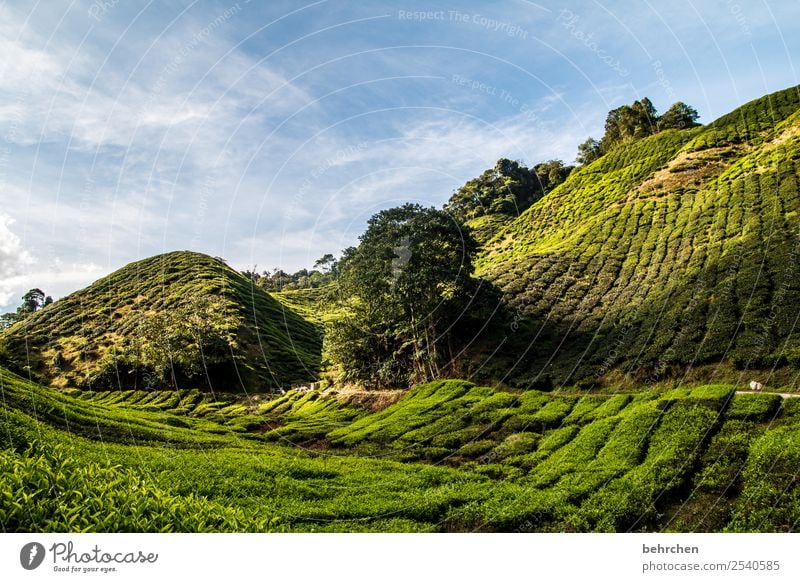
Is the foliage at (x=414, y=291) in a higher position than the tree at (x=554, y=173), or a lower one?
lower

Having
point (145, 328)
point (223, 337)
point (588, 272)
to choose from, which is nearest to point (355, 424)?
point (588, 272)

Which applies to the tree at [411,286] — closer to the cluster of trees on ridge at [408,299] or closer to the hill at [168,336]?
the cluster of trees on ridge at [408,299]

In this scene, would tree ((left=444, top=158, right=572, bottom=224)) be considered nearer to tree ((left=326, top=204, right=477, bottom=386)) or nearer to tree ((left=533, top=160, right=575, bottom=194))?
tree ((left=533, top=160, right=575, bottom=194))

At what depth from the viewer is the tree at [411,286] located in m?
39.1

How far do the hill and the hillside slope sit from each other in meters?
35.2

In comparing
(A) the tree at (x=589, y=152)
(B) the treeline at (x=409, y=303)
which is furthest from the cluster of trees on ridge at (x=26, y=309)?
(A) the tree at (x=589, y=152)

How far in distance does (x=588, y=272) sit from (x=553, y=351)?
16480 millimetres

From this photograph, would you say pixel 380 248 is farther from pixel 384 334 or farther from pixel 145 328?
pixel 145 328

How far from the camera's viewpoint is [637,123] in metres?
101

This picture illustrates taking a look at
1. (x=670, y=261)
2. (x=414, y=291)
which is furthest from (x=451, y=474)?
(x=670, y=261)

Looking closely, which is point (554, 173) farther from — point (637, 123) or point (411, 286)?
point (411, 286)

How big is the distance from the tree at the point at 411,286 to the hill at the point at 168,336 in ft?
78.8

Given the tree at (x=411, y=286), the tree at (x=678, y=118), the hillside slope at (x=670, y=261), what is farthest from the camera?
the tree at (x=678, y=118)

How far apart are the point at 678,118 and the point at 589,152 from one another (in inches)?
815
